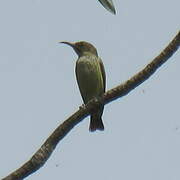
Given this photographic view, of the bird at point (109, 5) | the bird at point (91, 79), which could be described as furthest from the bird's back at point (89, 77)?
the bird at point (109, 5)

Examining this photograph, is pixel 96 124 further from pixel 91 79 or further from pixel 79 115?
pixel 79 115

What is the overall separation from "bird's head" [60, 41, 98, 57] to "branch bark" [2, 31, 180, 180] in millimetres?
3998

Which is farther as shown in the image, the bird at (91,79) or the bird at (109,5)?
the bird at (91,79)

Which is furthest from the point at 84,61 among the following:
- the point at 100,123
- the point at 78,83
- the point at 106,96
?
the point at 106,96

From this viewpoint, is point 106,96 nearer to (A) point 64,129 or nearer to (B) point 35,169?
(A) point 64,129

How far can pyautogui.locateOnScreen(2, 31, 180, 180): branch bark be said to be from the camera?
3895 millimetres

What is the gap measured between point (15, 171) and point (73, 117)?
2.06 ft

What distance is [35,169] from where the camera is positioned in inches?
153

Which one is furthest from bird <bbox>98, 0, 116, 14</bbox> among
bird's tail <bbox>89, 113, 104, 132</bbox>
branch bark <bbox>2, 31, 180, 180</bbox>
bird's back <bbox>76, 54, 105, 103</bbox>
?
bird's back <bbox>76, 54, 105, 103</bbox>

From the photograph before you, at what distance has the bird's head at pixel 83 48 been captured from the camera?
827 centimetres

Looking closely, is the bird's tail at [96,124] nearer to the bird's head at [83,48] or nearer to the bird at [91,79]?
the bird at [91,79]

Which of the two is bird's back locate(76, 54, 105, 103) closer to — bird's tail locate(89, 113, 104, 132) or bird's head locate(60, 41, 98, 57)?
bird's head locate(60, 41, 98, 57)

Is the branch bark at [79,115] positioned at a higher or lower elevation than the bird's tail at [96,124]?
higher

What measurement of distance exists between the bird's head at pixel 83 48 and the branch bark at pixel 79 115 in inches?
157
